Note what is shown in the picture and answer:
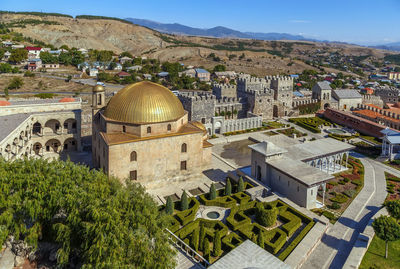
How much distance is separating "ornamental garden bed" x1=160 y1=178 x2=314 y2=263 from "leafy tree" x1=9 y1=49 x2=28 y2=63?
97931 mm

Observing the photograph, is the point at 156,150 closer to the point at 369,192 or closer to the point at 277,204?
the point at 277,204

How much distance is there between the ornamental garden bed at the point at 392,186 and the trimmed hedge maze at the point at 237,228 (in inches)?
487

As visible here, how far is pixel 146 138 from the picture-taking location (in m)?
30.9

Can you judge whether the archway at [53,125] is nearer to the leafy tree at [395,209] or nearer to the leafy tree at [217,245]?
the leafy tree at [217,245]

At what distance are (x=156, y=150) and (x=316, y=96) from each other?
55.6 meters

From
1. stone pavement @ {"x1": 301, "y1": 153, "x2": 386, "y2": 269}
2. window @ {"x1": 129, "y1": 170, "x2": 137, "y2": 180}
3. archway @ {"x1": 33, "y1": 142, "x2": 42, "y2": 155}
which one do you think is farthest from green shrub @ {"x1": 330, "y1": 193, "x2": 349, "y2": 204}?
archway @ {"x1": 33, "y1": 142, "x2": 42, "y2": 155}

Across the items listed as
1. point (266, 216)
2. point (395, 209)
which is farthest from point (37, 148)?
point (395, 209)

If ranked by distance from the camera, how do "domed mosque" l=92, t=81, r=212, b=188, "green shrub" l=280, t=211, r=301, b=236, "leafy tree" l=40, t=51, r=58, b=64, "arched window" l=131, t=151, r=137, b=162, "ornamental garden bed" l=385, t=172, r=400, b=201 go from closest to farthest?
"green shrub" l=280, t=211, r=301, b=236 → "domed mosque" l=92, t=81, r=212, b=188 → "arched window" l=131, t=151, r=137, b=162 → "ornamental garden bed" l=385, t=172, r=400, b=201 → "leafy tree" l=40, t=51, r=58, b=64

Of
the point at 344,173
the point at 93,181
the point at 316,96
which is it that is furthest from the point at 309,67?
the point at 93,181

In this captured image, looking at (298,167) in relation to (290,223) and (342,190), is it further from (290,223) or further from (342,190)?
(290,223)

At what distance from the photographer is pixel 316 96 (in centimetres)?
7456

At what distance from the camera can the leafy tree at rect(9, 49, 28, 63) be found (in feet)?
329

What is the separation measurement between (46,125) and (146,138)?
20.0 meters

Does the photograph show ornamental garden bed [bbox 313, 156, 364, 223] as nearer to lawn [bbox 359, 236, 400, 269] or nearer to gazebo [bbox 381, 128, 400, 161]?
lawn [bbox 359, 236, 400, 269]
